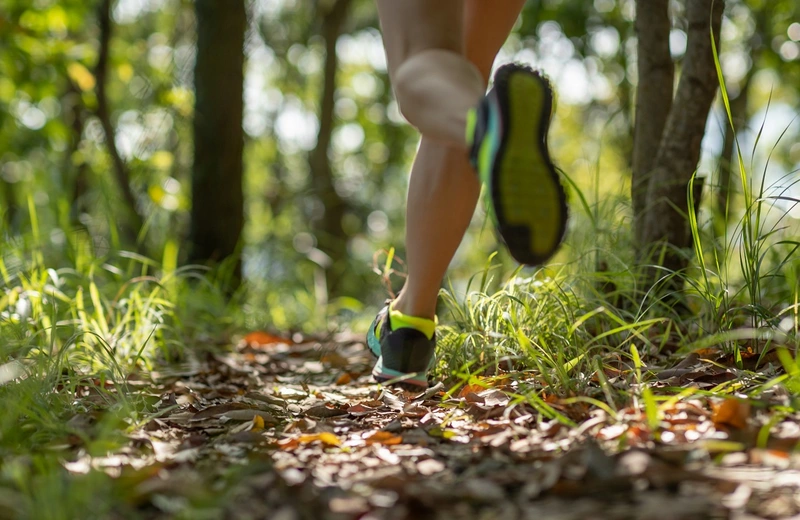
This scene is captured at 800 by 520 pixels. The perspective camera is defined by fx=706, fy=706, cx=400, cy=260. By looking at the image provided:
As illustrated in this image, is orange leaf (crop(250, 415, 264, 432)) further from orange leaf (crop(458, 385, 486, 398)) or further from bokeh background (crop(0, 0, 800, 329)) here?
bokeh background (crop(0, 0, 800, 329))

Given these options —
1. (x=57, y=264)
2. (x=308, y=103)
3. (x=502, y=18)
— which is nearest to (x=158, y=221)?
(x=57, y=264)

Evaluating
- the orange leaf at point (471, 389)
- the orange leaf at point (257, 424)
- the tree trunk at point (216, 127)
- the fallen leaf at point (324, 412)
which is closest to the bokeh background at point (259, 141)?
the tree trunk at point (216, 127)

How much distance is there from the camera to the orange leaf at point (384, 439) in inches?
48.6

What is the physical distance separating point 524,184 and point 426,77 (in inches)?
11.8

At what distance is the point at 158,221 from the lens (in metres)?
4.49

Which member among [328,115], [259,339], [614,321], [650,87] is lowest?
[259,339]

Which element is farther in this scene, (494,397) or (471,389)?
(471,389)

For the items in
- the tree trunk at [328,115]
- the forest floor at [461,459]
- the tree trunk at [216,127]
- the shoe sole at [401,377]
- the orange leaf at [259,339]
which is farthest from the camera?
the tree trunk at [328,115]

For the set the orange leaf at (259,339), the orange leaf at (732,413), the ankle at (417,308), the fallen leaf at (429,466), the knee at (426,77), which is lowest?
the orange leaf at (259,339)

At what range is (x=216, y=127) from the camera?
371 cm

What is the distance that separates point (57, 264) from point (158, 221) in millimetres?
1703

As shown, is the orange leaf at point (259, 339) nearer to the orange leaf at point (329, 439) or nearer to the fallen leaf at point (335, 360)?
the fallen leaf at point (335, 360)

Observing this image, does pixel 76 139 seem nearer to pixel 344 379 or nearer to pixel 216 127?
pixel 216 127

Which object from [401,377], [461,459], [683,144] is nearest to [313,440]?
[461,459]
